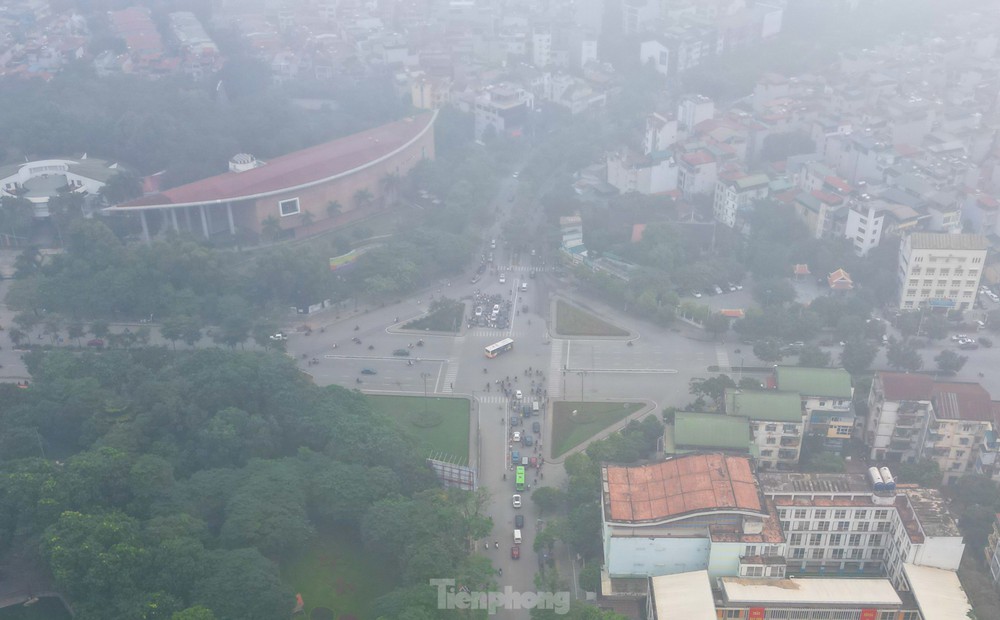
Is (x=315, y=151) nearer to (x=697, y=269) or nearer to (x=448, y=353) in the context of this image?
(x=448, y=353)

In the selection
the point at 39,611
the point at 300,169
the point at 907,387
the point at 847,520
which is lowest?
the point at 39,611

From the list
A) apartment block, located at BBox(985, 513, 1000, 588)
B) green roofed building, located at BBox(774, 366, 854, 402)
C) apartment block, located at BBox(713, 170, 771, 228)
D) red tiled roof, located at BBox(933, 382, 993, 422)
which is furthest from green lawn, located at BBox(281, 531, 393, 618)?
apartment block, located at BBox(713, 170, 771, 228)

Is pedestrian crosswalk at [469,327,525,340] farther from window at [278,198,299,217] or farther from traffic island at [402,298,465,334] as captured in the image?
window at [278,198,299,217]

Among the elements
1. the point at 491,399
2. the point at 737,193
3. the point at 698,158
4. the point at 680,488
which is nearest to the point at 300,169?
the point at 491,399

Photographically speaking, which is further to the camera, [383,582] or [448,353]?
[448,353]

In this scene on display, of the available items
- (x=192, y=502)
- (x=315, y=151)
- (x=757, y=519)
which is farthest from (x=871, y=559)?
(x=315, y=151)

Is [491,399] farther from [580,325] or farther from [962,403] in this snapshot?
[962,403]

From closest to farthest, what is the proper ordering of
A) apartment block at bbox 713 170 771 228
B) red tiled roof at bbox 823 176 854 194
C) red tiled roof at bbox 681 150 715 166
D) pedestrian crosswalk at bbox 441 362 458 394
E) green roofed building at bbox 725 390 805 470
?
green roofed building at bbox 725 390 805 470
pedestrian crosswalk at bbox 441 362 458 394
red tiled roof at bbox 823 176 854 194
apartment block at bbox 713 170 771 228
red tiled roof at bbox 681 150 715 166
